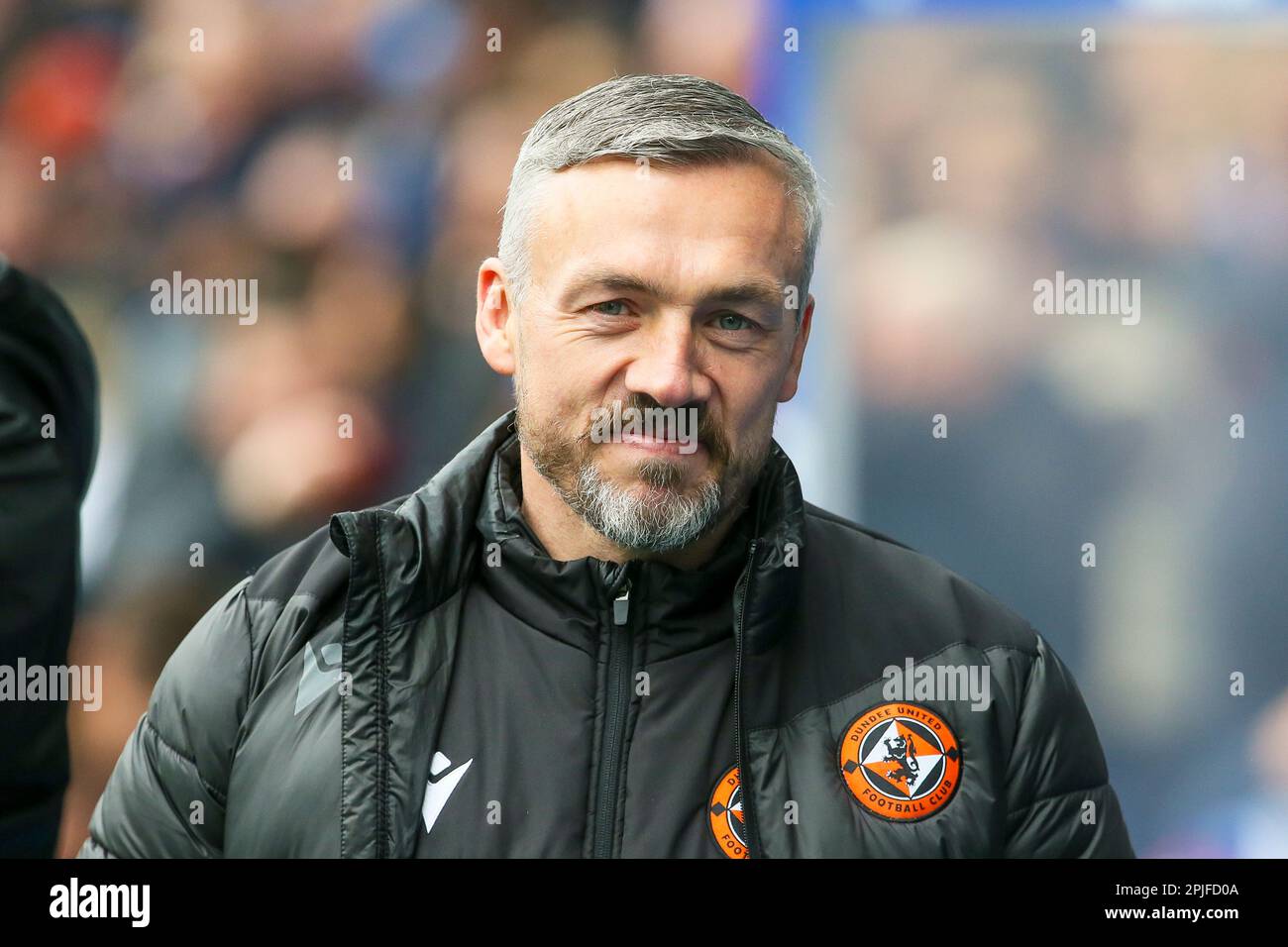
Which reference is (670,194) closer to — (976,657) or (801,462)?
(976,657)

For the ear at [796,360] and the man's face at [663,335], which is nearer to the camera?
the man's face at [663,335]

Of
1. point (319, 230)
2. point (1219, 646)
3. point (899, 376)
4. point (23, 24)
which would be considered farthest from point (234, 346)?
point (1219, 646)

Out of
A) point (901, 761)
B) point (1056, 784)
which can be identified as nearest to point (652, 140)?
point (901, 761)

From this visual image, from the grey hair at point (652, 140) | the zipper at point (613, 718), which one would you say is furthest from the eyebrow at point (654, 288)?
the zipper at point (613, 718)

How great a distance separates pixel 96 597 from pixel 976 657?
8.11 ft

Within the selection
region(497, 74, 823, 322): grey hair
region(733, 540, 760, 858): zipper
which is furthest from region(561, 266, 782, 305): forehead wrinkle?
region(733, 540, 760, 858): zipper

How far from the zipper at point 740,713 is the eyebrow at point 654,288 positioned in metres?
0.33

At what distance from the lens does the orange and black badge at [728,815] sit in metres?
1.77

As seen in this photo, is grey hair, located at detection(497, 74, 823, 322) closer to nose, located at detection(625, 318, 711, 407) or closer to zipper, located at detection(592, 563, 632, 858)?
nose, located at detection(625, 318, 711, 407)

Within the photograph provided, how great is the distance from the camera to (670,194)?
182 cm

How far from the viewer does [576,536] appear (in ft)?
6.33

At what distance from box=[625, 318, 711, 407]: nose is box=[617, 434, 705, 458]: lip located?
6 centimetres

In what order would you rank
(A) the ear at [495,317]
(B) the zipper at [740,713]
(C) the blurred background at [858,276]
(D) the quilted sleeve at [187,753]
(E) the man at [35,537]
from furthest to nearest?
1. (C) the blurred background at [858,276]
2. (E) the man at [35,537]
3. (A) the ear at [495,317]
4. (D) the quilted sleeve at [187,753]
5. (B) the zipper at [740,713]

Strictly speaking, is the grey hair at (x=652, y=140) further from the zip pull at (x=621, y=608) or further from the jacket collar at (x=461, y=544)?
the zip pull at (x=621, y=608)
